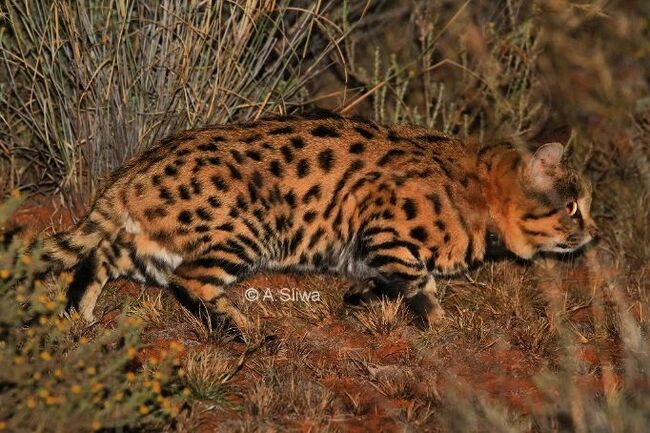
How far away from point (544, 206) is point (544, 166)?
0.78ft

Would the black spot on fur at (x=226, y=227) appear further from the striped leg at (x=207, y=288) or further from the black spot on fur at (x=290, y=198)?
the black spot on fur at (x=290, y=198)

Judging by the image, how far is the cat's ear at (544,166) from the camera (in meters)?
5.58

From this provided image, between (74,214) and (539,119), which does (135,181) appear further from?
(539,119)

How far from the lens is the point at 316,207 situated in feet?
18.4

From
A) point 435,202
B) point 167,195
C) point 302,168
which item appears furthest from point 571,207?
point 167,195

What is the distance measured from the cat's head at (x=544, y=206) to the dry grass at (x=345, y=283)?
0.33 meters

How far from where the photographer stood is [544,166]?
567 centimetres

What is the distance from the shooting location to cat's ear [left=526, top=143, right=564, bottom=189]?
220 inches

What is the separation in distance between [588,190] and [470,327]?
1195 millimetres

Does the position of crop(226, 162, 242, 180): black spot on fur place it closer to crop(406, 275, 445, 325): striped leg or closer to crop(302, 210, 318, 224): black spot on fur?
crop(302, 210, 318, 224): black spot on fur

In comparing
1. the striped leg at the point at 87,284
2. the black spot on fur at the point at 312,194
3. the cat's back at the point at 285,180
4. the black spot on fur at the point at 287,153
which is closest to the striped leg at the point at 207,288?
the cat's back at the point at 285,180

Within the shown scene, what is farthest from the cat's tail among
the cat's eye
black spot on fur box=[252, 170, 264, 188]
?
the cat's eye

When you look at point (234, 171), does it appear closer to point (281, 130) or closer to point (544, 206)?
point (281, 130)

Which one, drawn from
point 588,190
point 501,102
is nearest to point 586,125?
point 501,102
